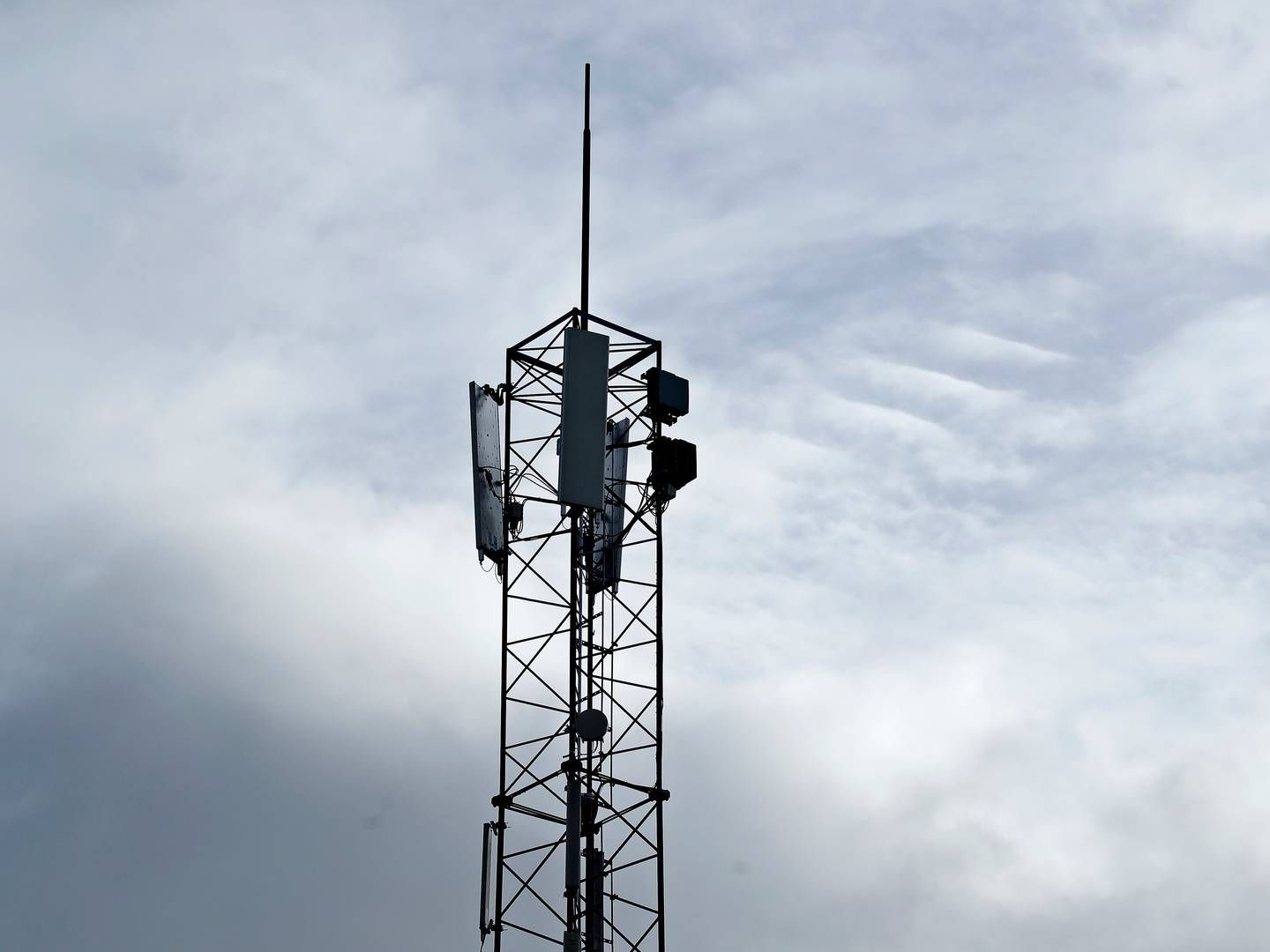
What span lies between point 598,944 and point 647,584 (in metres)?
8.51

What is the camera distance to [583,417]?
48625 millimetres

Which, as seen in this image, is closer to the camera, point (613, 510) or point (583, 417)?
point (583, 417)

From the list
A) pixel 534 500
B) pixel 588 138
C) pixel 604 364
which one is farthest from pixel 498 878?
pixel 588 138

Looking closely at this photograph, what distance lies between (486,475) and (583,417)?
2.78 meters

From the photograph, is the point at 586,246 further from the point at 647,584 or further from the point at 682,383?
the point at 647,584

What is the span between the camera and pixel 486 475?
162ft

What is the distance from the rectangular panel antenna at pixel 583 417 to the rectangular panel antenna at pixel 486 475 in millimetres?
2098

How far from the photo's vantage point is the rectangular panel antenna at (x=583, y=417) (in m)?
48.2

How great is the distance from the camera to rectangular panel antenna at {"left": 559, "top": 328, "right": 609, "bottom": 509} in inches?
1897

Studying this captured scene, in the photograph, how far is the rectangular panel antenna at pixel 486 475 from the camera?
161 ft

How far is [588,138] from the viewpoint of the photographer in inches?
2089

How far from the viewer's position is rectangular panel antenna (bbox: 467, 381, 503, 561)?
161 ft

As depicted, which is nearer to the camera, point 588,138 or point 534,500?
point 534,500

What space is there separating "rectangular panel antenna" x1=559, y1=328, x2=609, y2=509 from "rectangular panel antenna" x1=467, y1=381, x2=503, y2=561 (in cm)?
210
